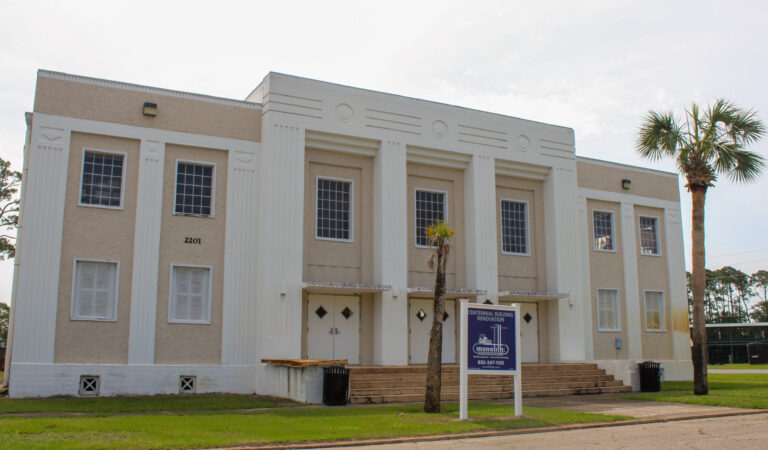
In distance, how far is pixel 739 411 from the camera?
53.2 ft

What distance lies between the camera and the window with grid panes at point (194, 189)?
21109 mm

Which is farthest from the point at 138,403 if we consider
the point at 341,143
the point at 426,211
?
the point at 426,211

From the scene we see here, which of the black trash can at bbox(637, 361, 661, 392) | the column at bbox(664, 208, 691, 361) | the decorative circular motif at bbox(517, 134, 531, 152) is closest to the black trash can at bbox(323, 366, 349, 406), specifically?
the black trash can at bbox(637, 361, 661, 392)

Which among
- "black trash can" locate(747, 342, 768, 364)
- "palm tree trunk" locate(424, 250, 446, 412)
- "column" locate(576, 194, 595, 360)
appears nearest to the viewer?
"palm tree trunk" locate(424, 250, 446, 412)

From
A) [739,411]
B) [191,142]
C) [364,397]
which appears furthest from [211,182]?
[739,411]

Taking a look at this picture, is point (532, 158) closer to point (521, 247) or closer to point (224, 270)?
point (521, 247)

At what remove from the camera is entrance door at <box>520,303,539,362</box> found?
25812mm

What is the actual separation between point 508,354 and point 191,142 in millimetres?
11685

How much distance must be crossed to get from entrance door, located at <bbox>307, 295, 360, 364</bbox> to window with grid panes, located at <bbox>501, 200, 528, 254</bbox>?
22.0 ft

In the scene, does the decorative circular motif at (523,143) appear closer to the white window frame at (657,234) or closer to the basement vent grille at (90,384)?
the white window frame at (657,234)

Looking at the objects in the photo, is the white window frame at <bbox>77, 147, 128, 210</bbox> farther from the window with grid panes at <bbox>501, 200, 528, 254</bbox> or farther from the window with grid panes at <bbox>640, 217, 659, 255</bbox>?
the window with grid panes at <bbox>640, 217, 659, 255</bbox>

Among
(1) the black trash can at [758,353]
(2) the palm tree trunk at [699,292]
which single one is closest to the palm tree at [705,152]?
(2) the palm tree trunk at [699,292]

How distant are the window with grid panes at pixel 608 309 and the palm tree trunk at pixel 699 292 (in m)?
6.72

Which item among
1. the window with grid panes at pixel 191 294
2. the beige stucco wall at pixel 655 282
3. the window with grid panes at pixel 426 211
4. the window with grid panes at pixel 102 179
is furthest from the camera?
the beige stucco wall at pixel 655 282
